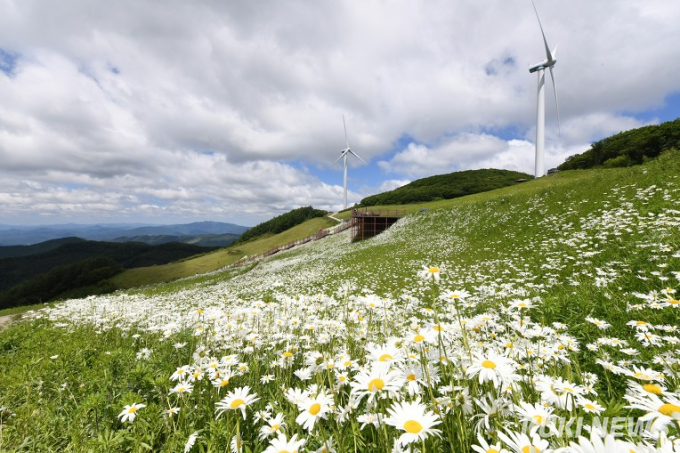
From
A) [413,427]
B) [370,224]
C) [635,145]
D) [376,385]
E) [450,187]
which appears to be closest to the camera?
[413,427]

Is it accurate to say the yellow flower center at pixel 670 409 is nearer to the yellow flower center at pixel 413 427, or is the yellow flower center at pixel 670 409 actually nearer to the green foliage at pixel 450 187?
the yellow flower center at pixel 413 427

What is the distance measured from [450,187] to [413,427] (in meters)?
139

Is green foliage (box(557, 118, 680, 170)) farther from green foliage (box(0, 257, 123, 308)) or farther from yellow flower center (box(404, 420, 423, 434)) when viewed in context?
green foliage (box(0, 257, 123, 308))

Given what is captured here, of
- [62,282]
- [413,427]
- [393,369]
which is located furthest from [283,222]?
[413,427]

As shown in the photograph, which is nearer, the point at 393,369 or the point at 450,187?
the point at 393,369

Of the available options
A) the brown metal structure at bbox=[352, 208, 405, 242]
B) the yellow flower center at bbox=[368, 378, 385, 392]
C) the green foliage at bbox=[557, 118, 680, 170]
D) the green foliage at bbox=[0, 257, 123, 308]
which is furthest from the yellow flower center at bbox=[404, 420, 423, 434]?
the green foliage at bbox=[0, 257, 123, 308]

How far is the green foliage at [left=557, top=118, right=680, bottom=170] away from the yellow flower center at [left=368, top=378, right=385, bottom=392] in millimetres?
75893

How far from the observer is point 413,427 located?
1.75m

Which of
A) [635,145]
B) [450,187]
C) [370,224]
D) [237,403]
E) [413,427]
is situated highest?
[450,187]

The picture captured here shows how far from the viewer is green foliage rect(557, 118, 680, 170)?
5772 cm

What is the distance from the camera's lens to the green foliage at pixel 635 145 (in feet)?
189

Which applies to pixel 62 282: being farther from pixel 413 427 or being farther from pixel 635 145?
pixel 635 145

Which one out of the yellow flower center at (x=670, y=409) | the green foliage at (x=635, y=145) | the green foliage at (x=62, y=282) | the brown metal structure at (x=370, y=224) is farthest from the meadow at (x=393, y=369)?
the green foliage at (x=62, y=282)

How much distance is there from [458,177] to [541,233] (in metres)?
151
